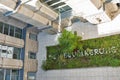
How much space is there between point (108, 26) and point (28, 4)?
6356 millimetres

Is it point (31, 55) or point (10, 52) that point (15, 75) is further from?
point (31, 55)

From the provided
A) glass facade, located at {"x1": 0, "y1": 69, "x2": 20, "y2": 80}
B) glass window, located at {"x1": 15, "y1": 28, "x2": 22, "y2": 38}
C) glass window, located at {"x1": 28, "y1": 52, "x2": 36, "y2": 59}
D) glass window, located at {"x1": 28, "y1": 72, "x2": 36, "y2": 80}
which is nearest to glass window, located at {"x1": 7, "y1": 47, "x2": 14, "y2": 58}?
glass facade, located at {"x1": 0, "y1": 69, "x2": 20, "y2": 80}

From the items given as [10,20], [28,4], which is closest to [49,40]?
[10,20]

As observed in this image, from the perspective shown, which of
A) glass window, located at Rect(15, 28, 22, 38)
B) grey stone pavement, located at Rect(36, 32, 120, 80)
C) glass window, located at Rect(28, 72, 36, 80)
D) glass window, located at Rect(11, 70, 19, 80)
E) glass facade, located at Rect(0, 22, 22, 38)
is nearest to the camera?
grey stone pavement, located at Rect(36, 32, 120, 80)

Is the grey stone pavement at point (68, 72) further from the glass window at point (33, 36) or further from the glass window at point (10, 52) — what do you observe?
the glass window at point (10, 52)

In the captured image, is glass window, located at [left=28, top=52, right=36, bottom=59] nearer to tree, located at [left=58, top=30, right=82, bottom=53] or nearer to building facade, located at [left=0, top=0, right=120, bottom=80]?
building facade, located at [left=0, top=0, right=120, bottom=80]

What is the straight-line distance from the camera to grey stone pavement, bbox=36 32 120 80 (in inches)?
512

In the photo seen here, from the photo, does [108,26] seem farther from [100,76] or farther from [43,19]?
[43,19]

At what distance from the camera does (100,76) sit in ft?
43.8

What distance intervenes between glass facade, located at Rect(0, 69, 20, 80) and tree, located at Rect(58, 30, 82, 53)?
4605 millimetres

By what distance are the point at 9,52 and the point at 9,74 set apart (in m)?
1.83

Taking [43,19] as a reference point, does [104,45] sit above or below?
below

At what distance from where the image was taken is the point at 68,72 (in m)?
15.0

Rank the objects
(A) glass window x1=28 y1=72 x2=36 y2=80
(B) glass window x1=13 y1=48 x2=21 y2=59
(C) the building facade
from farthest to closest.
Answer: (A) glass window x1=28 y1=72 x2=36 y2=80 → (B) glass window x1=13 y1=48 x2=21 y2=59 → (C) the building facade
